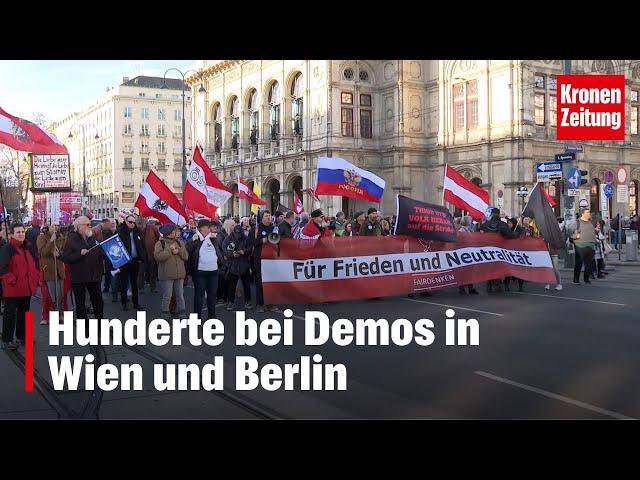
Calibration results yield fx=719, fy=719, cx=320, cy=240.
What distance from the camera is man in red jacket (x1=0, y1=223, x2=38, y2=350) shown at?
9844mm

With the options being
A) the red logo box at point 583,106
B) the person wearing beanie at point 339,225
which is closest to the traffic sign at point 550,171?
the red logo box at point 583,106

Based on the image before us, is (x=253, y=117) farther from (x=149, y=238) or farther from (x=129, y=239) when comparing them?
(x=129, y=239)

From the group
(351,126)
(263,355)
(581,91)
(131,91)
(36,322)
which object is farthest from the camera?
(131,91)

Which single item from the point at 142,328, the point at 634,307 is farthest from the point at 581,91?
the point at 142,328

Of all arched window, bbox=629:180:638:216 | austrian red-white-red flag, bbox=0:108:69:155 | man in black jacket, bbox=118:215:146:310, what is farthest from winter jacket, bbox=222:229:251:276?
arched window, bbox=629:180:638:216

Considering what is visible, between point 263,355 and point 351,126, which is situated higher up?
point 351,126

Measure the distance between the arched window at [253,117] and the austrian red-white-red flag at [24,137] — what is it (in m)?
46.8

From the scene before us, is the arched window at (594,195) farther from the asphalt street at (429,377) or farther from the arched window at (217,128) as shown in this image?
the asphalt street at (429,377)

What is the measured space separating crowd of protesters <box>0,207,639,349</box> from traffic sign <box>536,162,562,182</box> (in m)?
6.42

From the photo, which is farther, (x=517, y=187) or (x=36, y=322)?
(x=517, y=187)

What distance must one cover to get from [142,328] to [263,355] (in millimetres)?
3165

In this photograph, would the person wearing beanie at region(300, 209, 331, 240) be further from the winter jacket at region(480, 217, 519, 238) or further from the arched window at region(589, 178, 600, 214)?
the arched window at region(589, 178, 600, 214)
